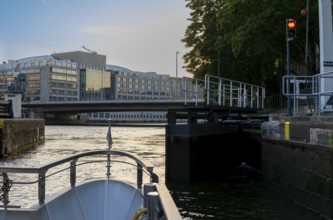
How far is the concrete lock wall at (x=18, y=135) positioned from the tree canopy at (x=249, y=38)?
1554 centimetres

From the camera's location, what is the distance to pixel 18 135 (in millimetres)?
32812

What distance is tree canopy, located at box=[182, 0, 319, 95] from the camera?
25516 mm

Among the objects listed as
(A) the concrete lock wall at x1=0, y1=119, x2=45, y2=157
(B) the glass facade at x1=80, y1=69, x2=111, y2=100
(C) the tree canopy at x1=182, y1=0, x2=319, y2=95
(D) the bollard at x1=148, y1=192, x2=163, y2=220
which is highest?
(B) the glass facade at x1=80, y1=69, x2=111, y2=100

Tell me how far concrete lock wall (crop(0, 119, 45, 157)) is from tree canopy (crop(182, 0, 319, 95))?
1554 centimetres

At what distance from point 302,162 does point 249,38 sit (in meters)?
16.1

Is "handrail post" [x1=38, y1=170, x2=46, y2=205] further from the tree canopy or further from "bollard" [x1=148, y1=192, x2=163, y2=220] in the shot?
the tree canopy

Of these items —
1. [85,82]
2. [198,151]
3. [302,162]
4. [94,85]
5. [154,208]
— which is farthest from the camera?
[94,85]

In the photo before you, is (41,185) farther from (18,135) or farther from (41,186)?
(18,135)

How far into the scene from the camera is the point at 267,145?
15.4 metres

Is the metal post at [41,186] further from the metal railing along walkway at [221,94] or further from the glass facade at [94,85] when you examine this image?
the glass facade at [94,85]

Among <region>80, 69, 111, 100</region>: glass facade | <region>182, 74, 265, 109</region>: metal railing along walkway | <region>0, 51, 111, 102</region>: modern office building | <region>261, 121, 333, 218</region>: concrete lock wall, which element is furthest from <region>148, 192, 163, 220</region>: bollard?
<region>80, 69, 111, 100</region>: glass facade

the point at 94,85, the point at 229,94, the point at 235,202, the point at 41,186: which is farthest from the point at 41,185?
the point at 94,85

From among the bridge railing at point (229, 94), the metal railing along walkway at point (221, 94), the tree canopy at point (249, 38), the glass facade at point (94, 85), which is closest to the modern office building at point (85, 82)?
the glass facade at point (94, 85)

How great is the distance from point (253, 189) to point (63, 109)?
91.1 metres
